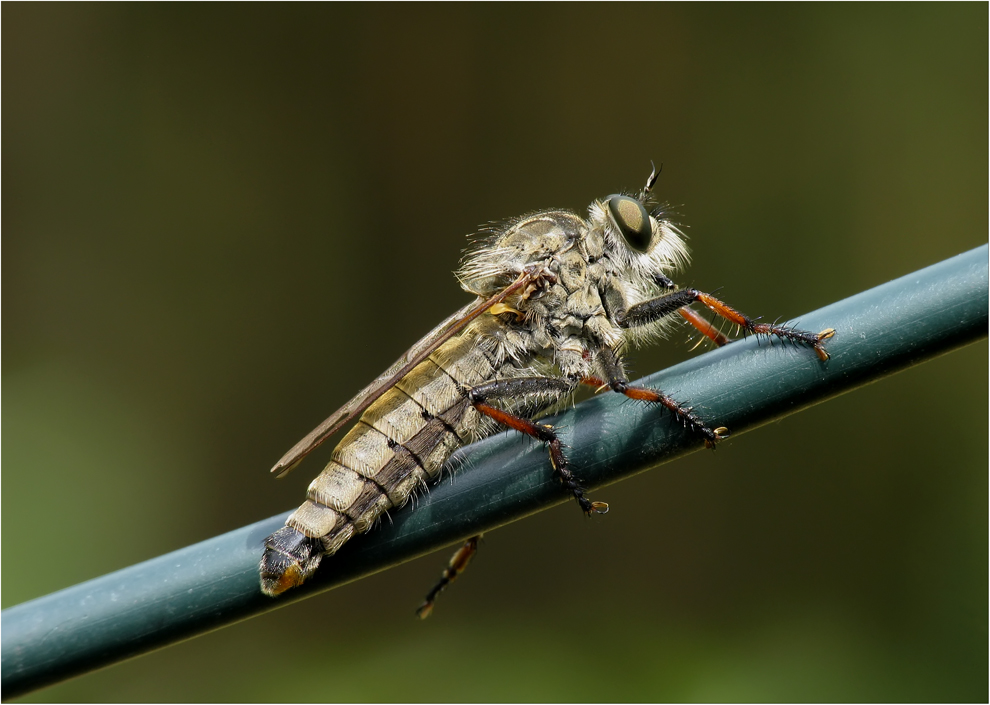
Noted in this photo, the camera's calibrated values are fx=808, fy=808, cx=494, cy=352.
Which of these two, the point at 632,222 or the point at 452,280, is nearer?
the point at 632,222

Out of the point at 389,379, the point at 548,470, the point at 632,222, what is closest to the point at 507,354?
the point at 389,379

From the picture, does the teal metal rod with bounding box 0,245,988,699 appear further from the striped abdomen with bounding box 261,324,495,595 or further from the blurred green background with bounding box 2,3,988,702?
the blurred green background with bounding box 2,3,988,702

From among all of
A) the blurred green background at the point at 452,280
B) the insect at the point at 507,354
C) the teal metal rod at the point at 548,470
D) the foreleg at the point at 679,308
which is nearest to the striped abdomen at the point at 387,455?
the insect at the point at 507,354

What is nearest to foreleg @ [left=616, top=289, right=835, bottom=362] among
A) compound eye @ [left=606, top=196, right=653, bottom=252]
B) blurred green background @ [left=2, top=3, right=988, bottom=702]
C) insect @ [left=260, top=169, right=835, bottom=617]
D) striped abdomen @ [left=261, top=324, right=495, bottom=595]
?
insect @ [left=260, top=169, right=835, bottom=617]

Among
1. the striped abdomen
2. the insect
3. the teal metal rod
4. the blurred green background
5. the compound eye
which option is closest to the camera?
the teal metal rod

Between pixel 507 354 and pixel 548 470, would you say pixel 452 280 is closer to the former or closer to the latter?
pixel 507 354

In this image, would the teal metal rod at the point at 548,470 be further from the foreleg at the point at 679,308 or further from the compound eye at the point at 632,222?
the compound eye at the point at 632,222

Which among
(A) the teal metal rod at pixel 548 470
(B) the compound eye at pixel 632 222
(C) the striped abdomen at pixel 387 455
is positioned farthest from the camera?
(B) the compound eye at pixel 632 222
